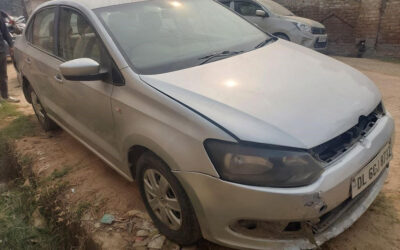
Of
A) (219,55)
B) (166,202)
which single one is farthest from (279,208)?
(219,55)

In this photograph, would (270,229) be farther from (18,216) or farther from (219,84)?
(18,216)

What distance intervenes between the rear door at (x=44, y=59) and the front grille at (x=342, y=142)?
8.47 ft

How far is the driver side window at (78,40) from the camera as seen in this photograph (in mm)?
2662

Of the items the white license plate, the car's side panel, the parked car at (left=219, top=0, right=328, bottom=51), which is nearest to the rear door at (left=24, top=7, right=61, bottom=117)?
the car's side panel

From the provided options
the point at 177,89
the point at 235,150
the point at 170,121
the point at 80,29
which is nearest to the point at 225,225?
the point at 235,150

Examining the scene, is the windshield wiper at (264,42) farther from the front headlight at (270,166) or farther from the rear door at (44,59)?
the rear door at (44,59)

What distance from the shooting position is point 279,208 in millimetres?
1743

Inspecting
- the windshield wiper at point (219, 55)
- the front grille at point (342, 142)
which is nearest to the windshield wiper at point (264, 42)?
the windshield wiper at point (219, 55)

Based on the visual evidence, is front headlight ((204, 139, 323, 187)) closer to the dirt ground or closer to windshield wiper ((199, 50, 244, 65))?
the dirt ground

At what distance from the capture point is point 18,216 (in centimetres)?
331

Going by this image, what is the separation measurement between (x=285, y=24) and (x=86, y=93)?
6.21 m

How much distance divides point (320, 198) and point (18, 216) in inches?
114

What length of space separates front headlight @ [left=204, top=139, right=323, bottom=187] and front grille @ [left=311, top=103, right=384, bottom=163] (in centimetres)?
9

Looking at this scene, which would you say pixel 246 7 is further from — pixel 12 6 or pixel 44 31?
pixel 12 6
